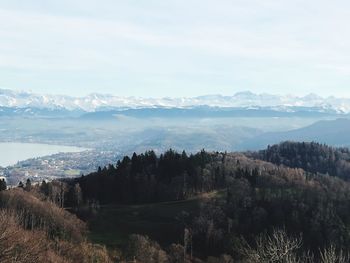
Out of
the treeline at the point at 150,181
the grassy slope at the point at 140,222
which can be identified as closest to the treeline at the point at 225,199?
the treeline at the point at 150,181

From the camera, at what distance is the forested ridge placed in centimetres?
9425

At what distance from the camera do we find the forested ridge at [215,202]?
9425 cm

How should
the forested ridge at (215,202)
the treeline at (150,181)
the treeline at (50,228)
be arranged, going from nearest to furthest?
1. the treeline at (50,228)
2. the forested ridge at (215,202)
3. the treeline at (150,181)

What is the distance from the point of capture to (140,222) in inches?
4186

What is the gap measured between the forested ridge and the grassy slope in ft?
5.27

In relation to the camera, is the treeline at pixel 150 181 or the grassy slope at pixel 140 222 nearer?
the grassy slope at pixel 140 222

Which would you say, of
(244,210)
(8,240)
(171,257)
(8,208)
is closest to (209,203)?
(244,210)

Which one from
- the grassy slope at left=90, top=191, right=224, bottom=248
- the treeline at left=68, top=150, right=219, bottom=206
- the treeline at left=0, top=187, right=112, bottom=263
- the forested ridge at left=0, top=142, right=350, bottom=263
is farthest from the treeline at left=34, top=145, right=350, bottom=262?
the treeline at left=0, top=187, right=112, bottom=263

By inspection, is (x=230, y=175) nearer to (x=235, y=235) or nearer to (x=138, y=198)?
(x=138, y=198)

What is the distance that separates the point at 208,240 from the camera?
99312 mm

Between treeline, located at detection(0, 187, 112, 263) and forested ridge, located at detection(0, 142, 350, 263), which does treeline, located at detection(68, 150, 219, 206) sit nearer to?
forested ridge, located at detection(0, 142, 350, 263)

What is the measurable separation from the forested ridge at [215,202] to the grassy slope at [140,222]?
5.27 ft

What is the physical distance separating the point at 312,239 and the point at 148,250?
41.2m

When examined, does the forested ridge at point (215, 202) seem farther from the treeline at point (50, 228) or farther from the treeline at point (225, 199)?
the treeline at point (50, 228)
